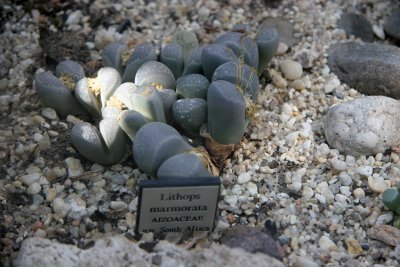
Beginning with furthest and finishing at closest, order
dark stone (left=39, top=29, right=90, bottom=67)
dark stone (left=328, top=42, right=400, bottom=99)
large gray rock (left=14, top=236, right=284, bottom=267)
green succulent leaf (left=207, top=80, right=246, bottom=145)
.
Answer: dark stone (left=39, top=29, right=90, bottom=67)
dark stone (left=328, top=42, right=400, bottom=99)
green succulent leaf (left=207, top=80, right=246, bottom=145)
large gray rock (left=14, top=236, right=284, bottom=267)

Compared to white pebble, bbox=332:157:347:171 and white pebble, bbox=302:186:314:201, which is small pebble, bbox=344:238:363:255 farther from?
white pebble, bbox=332:157:347:171

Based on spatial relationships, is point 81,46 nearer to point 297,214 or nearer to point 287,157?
point 287,157

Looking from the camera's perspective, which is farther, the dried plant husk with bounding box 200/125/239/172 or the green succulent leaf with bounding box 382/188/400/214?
the dried plant husk with bounding box 200/125/239/172

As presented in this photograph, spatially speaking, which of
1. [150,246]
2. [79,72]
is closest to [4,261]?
[150,246]

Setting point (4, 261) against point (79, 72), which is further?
point (79, 72)

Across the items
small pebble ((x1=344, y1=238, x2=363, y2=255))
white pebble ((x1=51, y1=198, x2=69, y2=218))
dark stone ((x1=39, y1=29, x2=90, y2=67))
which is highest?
dark stone ((x1=39, y1=29, x2=90, y2=67))

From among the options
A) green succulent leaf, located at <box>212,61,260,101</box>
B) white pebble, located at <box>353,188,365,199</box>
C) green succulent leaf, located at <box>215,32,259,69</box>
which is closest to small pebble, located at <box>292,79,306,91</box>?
green succulent leaf, located at <box>215,32,259,69</box>
